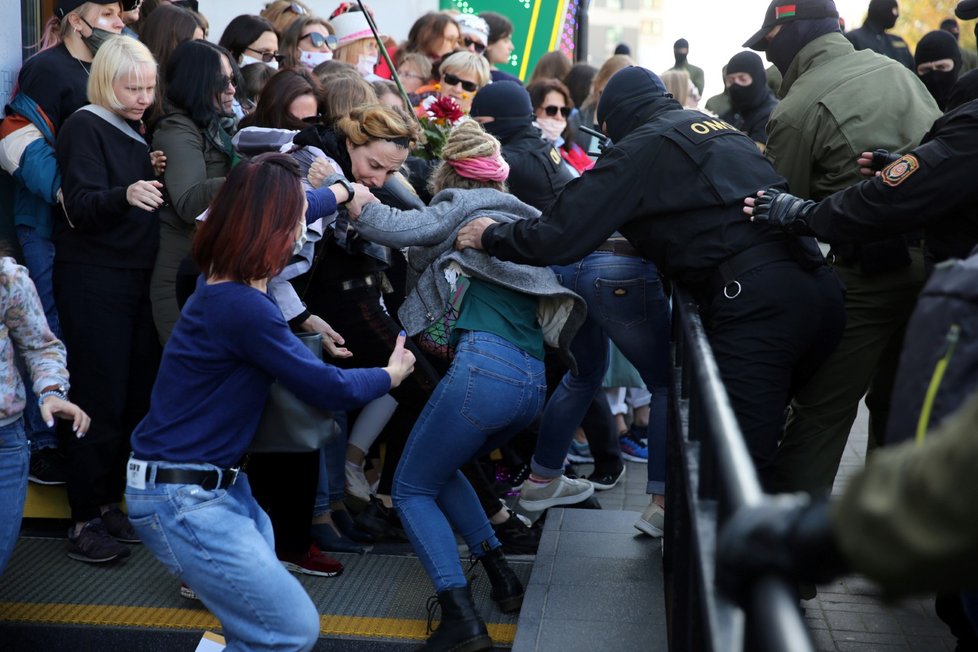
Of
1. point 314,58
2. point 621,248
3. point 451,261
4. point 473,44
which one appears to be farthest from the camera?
point 473,44

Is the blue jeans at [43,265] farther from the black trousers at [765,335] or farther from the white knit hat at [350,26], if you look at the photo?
the white knit hat at [350,26]

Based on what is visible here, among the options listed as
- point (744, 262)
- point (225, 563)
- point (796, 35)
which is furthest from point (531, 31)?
point (225, 563)

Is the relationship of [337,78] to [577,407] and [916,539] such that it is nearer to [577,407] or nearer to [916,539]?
→ [577,407]

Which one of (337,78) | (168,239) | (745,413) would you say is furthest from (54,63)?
(745,413)

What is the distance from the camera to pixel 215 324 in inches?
122

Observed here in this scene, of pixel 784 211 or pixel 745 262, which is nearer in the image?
pixel 784 211

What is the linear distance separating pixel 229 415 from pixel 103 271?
1705mm

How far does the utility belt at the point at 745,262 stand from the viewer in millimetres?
3653

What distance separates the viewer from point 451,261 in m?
4.00

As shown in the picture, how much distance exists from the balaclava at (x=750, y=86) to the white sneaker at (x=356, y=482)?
4.18 m

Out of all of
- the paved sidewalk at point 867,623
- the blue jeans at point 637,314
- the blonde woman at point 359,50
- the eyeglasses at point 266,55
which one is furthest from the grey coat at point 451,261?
the blonde woman at point 359,50

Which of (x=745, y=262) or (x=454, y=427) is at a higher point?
(x=745, y=262)

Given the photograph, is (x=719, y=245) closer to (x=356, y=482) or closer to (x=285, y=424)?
(x=285, y=424)

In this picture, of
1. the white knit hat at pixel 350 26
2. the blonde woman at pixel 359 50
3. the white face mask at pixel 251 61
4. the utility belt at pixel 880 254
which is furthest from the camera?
the white knit hat at pixel 350 26
